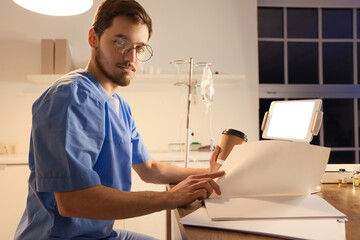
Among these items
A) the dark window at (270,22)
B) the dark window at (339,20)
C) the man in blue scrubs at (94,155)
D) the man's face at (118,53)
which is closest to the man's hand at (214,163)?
the man in blue scrubs at (94,155)

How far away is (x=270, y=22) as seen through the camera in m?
3.79

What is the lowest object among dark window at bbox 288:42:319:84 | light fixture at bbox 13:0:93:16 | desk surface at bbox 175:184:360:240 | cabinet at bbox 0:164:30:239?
cabinet at bbox 0:164:30:239

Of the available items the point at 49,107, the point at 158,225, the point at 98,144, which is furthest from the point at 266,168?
the point at 158,225

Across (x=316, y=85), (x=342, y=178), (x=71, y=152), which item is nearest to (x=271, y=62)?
(x=316, y=85)

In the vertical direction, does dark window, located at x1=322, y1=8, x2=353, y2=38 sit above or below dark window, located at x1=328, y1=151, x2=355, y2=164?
above

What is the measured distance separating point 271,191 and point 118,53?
0.65 metres

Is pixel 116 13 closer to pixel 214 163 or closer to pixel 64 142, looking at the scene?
pixel 64 142

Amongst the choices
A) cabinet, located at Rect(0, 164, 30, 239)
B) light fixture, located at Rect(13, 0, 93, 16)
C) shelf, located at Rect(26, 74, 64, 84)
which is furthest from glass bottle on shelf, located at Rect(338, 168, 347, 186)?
shelf, located at Rect(26, 74, 64, 84)

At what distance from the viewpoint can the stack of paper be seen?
66 centimetres

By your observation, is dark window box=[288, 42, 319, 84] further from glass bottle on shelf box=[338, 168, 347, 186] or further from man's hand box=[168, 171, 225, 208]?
man's hand box=[168, 171, 225, 208]

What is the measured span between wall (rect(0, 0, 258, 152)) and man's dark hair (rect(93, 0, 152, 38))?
219cm

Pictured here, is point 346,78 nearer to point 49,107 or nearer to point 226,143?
point 226,143

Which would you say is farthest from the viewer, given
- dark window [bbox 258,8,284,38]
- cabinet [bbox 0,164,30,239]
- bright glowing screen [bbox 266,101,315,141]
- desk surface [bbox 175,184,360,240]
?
dark window [bbox 258,8,284,38]

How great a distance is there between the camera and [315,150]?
2.57 feet
